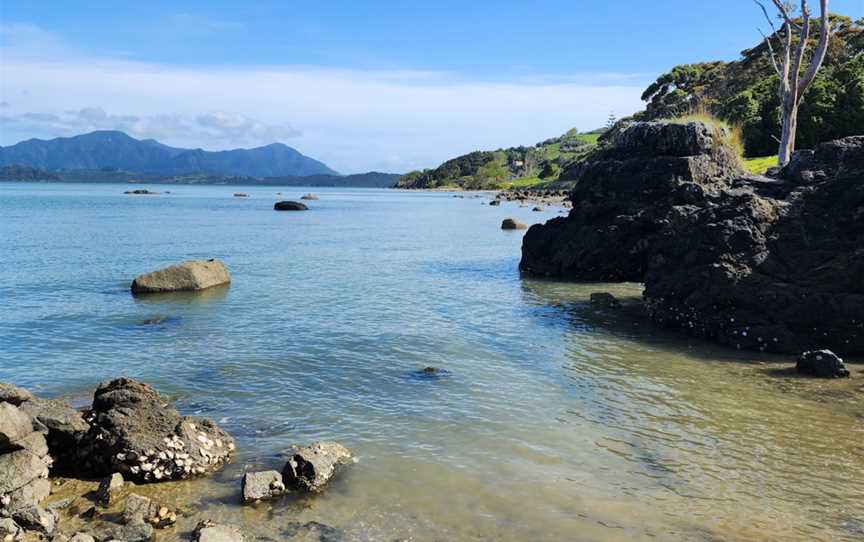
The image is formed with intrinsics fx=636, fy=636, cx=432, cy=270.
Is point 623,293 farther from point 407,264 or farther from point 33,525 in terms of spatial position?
point 33,525

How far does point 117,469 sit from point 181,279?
18687 millimetres

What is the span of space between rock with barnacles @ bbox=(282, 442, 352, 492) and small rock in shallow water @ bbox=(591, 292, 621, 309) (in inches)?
663

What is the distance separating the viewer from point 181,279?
28.3 metres

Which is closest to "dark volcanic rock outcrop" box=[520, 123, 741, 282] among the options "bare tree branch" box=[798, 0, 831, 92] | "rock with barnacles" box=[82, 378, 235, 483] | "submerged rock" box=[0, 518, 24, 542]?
"bare tree branch" box=[798, 0, 831, 92]

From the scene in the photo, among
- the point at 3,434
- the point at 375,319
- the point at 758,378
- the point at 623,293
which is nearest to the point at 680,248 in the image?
the point at 623,293

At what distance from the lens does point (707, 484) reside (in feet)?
34.7

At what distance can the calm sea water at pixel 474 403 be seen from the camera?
9.72 m

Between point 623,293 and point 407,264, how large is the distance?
15.0 metres

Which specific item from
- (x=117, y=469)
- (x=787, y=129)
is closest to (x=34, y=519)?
(x=117, y=469)

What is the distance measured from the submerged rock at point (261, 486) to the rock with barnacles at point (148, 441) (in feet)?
4.06

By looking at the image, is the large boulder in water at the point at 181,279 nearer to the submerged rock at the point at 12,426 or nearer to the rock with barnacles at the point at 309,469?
the submerged rock at the point at 12,426

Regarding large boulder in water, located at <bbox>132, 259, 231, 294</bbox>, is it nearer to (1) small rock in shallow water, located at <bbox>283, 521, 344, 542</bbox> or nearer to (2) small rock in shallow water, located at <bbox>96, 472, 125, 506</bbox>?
(2) small rock in shallow water, located at <bbox>96, 472, 125, 506</bbox>

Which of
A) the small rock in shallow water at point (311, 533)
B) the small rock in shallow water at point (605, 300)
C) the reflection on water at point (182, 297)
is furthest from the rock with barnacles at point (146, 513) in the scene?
the small rock in shallow water at point (605, 300)

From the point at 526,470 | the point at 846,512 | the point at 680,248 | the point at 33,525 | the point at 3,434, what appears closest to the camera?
the point at 33,525
